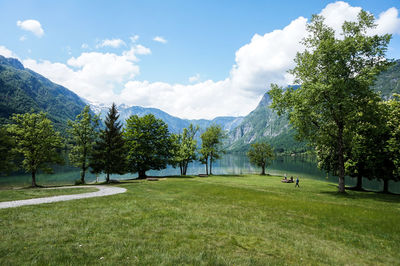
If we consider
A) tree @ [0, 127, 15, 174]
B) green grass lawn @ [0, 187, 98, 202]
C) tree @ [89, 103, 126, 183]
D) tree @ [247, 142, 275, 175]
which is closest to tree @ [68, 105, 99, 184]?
tree @ [89, 103, 126, 183]

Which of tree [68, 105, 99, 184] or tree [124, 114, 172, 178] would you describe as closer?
tree [68, 105, 99, 184]

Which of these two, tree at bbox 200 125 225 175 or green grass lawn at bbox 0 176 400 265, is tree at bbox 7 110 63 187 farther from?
tree at bbox 200 125 225 175

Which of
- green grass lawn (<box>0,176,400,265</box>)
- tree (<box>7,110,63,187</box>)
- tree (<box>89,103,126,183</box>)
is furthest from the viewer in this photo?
Answer: tree (<box>89,103,126,183</box>)

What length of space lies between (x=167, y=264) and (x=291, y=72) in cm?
3250

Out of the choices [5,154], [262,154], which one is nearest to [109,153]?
[5,154]

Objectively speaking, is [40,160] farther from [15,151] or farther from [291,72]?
[291,72]

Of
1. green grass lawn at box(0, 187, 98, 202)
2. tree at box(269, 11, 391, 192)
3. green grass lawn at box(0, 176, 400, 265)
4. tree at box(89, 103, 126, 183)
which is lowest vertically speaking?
green grass lawn at box(0, 187, 98, 202)

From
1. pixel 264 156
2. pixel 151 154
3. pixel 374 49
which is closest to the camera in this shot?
pixel 374 49

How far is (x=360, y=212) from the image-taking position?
18953 mm

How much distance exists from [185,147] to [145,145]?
52.1 ft

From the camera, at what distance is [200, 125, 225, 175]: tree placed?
237ft

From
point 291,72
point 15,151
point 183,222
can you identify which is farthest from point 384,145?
point 15,151

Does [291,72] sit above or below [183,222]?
above

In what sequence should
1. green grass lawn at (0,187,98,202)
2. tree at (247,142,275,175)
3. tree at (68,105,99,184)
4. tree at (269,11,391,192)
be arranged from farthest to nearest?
tree at (247,142,275,175)
tree at (68,105,99,184)
tree at (269,11,391,192)
green grass lawn at (0,187,98,202)
